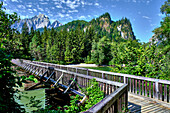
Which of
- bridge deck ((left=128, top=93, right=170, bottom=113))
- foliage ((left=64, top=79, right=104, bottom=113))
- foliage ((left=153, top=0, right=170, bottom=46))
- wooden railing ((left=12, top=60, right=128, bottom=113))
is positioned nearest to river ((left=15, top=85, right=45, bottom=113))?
foliage ((left=64, top=79, right=104, bottom=113))

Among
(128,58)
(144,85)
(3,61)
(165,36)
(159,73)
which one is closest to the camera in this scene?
(3,61)

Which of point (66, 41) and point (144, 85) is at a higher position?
point (66, 41)

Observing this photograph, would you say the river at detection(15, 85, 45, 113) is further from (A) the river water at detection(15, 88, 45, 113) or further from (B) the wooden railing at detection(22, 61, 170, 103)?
(B) the wooden railing at detection(22, 61, 170, 103)

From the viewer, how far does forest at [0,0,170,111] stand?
8.09 feet

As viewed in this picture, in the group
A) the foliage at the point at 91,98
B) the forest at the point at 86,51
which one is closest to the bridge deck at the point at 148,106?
the foliage at the point at 91,98

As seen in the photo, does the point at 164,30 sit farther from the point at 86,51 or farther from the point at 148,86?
the point at 86,51

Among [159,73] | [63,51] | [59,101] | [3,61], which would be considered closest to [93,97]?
A: [3,61]

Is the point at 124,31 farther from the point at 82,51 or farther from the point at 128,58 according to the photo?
the point at 128,58

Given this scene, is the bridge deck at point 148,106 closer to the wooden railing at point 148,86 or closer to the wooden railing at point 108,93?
the wooden railing at point 148,86

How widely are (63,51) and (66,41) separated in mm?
4338

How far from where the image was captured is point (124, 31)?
18325 centimetres

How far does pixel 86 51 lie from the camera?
180 feet

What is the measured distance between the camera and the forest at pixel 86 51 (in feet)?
8.09

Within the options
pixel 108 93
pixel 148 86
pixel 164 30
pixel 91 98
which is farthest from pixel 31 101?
pixel 164 30
